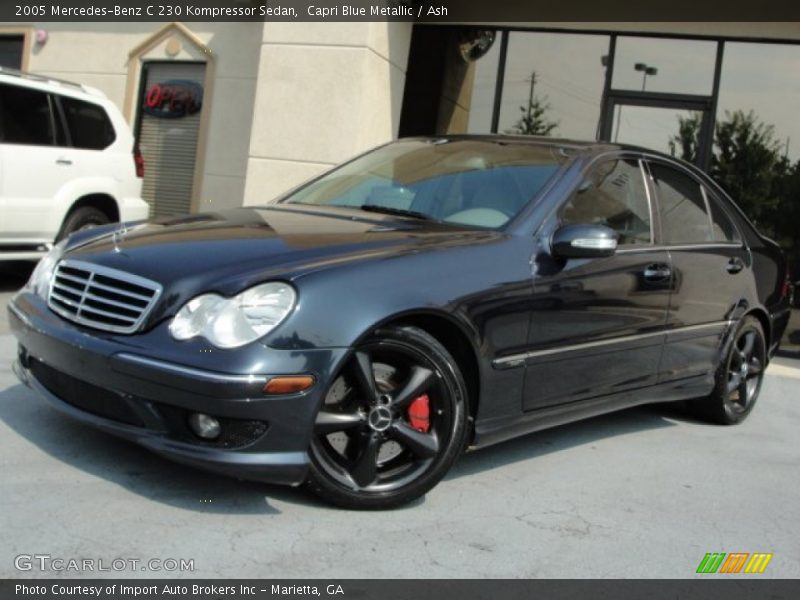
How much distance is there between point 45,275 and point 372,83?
6630 mm

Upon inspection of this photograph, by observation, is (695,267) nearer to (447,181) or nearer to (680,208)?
(680,208)

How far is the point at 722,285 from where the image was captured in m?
5.16

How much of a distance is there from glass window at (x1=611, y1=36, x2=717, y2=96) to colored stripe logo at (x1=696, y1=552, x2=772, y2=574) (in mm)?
7933

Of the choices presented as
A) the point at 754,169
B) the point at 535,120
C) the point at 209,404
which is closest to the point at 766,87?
the point at 754,169

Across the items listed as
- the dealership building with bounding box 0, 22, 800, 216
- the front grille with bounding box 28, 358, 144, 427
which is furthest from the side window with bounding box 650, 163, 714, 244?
the dealership building with bounding box 0, 22, 800, 216

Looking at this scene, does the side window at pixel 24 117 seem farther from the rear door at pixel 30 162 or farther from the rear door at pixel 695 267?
the rear door at pixel 695 267

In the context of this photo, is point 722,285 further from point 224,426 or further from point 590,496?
point 224,426

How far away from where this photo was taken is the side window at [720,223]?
5.35 meters

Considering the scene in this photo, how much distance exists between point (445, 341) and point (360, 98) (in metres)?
6.52

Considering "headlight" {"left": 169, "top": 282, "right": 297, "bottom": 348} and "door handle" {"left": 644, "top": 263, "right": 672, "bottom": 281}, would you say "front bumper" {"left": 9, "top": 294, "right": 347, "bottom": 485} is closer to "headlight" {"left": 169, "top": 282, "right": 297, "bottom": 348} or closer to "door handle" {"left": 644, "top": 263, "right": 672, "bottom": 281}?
"headlight" {"left": 169, "top": 282, "right": 297, "bottom": 348}

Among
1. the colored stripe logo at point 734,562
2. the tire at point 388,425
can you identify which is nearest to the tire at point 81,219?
the tire at point 388,425

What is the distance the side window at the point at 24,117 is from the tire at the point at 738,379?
18.9 ft

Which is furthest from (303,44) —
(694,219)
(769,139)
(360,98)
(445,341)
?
(445,341)

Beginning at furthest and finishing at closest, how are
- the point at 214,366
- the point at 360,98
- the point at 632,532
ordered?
1. the point at 360,98
2. the point at 632,532
3. the point at 214,366
